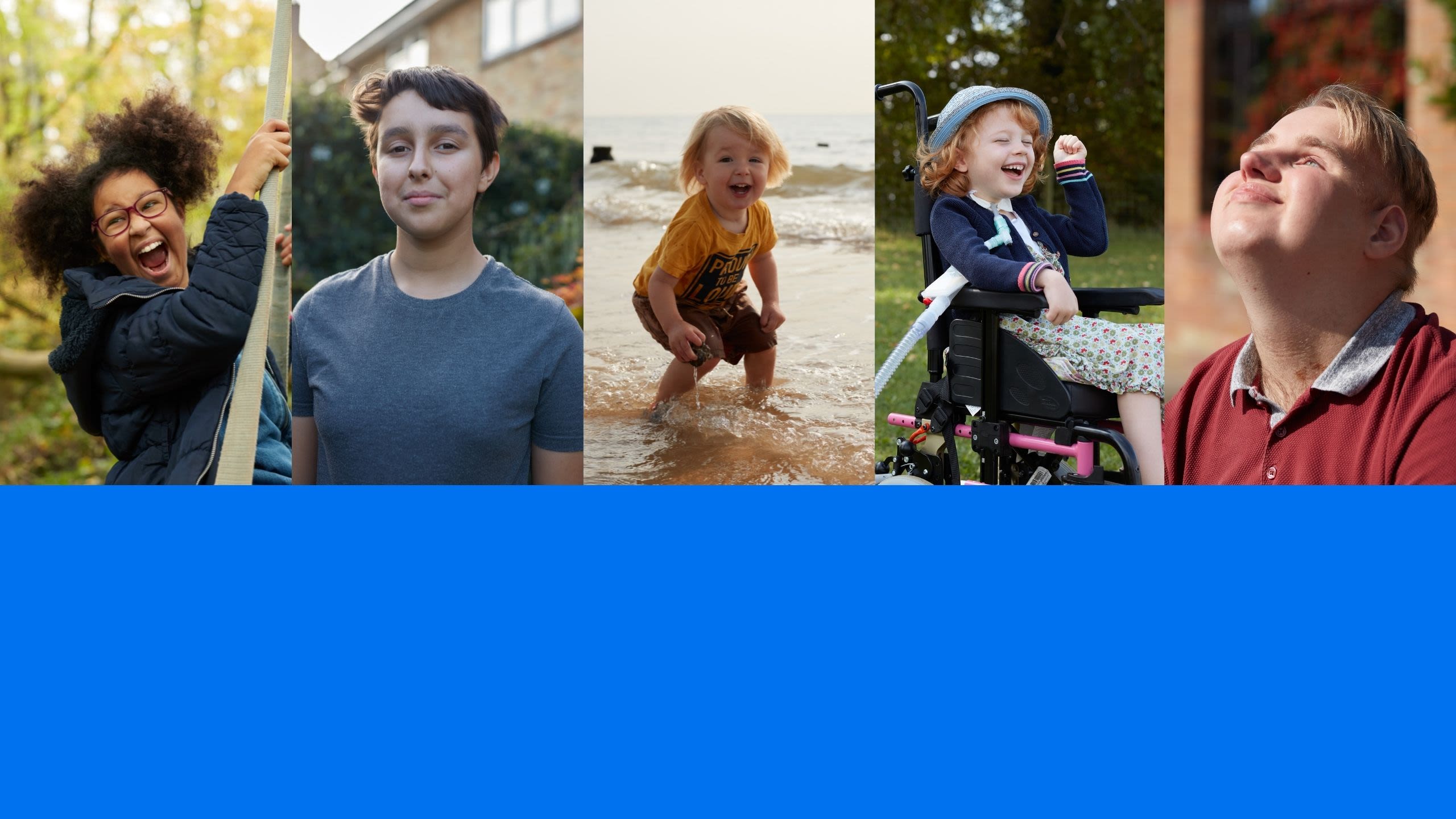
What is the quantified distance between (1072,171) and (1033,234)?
21 cm

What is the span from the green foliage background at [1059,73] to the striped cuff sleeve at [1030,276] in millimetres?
500

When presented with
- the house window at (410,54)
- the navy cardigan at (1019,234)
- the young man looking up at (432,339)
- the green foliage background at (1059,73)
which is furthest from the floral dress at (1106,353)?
the house window at (410,54)

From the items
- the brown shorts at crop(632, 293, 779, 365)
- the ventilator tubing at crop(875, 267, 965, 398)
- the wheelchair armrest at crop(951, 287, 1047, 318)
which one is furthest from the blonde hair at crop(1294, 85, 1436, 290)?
the brown shorts at crop(632, 293, 779, 365)

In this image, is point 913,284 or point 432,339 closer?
point 432,339

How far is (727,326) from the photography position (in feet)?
11.8

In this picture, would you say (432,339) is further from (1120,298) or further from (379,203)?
(1120,298)

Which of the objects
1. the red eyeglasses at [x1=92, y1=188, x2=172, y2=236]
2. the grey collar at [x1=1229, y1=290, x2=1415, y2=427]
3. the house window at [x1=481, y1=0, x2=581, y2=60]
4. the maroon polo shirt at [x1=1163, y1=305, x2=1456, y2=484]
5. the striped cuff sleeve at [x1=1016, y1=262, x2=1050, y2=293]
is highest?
the house window at [x1=481, y1=0, x2=581, y2=60]

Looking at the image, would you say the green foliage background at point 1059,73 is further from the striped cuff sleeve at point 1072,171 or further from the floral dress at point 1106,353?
the floral dress at point 1106,353

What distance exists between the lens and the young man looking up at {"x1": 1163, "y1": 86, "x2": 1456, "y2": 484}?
329 cm

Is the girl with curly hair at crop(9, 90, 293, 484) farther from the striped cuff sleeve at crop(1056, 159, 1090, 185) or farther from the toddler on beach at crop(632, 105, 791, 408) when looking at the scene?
the striped cuff sleeve at crop(1056, 159, 1090, 185)

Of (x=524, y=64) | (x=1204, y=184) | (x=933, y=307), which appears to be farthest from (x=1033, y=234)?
(x=524, y=64)

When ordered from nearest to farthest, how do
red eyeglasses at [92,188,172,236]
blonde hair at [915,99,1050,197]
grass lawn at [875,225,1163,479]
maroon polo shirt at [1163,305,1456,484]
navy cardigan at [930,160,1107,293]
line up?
maroon polo shirt at [1163,305,1456,484] → red eyeglasses at [92,188,172,236] → navy cardigan at [930,160,1107,293] → blonde hair at [915,99,1050,197] → grass lawn at [875,225,1163,479]

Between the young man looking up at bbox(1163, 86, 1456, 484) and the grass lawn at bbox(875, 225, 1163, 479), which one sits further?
the grass lawn at bbox(875, 225, 1163, 479)

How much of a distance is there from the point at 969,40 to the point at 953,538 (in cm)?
253
